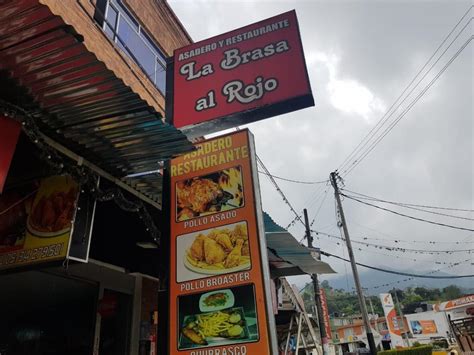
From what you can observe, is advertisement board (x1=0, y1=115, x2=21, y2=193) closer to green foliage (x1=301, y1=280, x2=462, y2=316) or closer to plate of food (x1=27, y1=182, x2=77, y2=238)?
plate of food (x1=27, y1=182, x2=77, y2=238)

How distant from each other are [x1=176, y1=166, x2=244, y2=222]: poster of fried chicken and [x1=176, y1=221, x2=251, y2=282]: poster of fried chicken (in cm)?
30

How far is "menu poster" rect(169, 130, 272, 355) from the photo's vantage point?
425 cm

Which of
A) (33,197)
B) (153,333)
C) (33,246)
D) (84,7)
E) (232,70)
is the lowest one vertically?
(153,333)

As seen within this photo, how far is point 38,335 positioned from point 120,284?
5.66 ft

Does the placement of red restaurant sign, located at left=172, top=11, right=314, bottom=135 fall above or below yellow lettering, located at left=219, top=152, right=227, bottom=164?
above

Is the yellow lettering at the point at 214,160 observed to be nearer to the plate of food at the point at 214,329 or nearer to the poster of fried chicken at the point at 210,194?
the poster of fried chicken at the point at 210,194

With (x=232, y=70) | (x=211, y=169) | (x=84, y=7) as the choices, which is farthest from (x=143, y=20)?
(x=211, y=169)

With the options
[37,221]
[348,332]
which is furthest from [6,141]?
[348,332]

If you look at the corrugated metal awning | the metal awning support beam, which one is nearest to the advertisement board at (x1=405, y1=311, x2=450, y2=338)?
the corrugated metal awning

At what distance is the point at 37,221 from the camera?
450 centimetres

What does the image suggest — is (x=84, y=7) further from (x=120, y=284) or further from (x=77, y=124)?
(x=120, y=284)

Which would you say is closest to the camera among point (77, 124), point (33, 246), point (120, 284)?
point (77, 124)

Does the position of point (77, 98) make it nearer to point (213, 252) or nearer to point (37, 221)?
point (37, 221)

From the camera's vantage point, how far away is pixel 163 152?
4.02m
